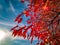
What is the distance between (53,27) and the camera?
20984 mm

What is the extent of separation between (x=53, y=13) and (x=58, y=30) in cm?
258

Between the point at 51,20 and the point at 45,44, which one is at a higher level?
the point at 51,20

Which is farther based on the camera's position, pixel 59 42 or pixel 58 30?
pixel 58 30

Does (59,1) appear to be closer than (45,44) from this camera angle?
Yes

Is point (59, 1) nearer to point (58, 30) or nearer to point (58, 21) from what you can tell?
point (58, 21)

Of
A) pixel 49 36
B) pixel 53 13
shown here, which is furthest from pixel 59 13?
pixel 49 36

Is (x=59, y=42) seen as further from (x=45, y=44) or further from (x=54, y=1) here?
(x=54, y=1)

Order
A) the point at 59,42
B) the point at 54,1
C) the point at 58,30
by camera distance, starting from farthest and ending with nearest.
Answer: the point at 58,30, the point at 59,42, the point at 54,1

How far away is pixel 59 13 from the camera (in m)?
19.7

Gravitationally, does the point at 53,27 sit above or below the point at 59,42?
above

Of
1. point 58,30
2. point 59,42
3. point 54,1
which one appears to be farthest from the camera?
point 58,30

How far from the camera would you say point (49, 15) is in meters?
21.0

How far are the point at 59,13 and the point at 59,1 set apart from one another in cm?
117

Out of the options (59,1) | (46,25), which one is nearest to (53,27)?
(46,25)
